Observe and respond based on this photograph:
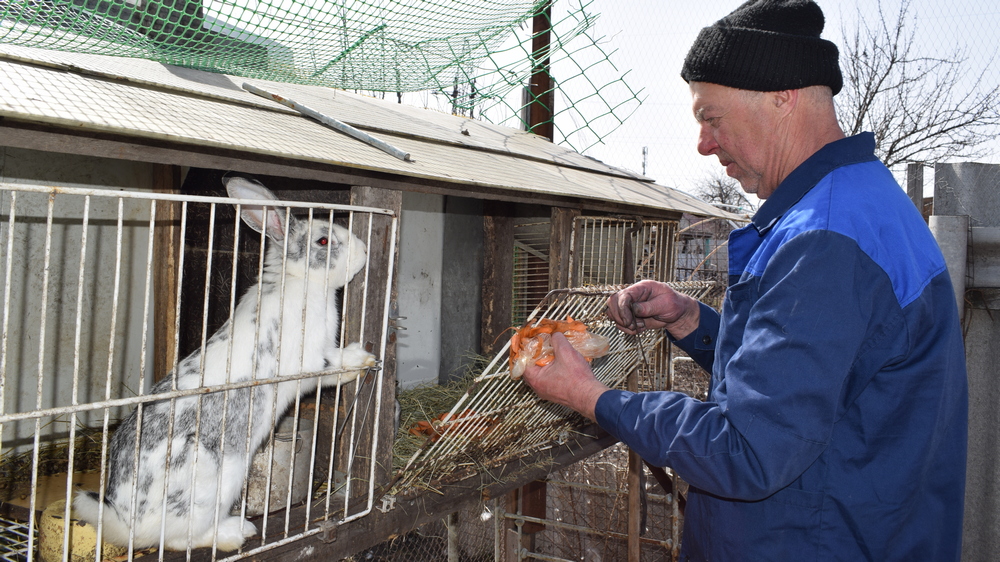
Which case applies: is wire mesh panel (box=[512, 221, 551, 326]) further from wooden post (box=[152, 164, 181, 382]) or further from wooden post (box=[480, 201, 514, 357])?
wooden post (box=[152, 164, 181, 382])

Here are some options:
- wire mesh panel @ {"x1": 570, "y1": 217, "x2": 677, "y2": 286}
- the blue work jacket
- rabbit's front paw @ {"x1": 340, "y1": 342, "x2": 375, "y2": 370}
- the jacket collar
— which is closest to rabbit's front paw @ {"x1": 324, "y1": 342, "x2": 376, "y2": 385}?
rabbit's front paw @ {"x1": 340, "y1": 342, "x2": 375, "y2": 370}

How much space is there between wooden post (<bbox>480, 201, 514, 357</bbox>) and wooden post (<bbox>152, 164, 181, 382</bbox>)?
203 centimetres

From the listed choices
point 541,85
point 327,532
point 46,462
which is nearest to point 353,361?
point 327,532

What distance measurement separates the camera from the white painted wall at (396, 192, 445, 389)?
445 cm

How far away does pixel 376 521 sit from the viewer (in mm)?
2439

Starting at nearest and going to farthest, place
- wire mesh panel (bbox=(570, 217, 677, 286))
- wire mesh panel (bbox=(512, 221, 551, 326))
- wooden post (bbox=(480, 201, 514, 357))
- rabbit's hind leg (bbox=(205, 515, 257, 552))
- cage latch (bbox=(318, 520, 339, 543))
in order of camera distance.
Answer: rabbit's hind leg (bbox=(205, 515, 257, 552)) → cage latch (bbox=(318, 520, 339, 543)) → wire mesh panel (bbox=(570, 217, 677, 286)) → wire mesh panel (bbox=(512, 221, 551, 326)) → wooden post (bbox=(480, 201, 514, 357))

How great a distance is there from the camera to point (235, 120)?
2.13 metres

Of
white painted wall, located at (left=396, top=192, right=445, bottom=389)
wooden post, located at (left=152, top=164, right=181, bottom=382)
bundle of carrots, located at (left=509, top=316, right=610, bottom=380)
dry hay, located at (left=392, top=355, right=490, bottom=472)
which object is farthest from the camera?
white painted wall, located at (left=396, top=192, right=445, bottom=389)

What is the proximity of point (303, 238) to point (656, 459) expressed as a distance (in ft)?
6.07

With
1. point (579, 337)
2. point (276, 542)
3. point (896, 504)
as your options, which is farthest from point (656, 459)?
point (276, 542)

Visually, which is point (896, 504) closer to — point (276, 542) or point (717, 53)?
point (717, 53)

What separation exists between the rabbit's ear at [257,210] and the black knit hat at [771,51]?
1419 millimetres

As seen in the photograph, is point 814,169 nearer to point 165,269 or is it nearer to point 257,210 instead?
point 257,210

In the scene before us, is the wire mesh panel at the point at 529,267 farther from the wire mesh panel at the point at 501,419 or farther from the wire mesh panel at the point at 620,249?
the wire mesh panel at the point at 501,419
